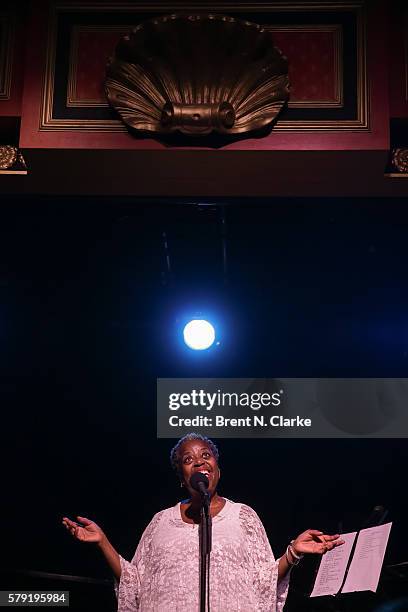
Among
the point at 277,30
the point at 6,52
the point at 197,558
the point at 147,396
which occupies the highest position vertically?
the point at 277,30

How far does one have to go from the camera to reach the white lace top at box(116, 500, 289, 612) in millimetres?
3076

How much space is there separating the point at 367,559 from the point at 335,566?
0.19 m

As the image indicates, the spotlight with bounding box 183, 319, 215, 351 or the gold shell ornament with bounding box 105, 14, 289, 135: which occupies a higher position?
the gold shell ornament with bounding box 105, 14, 289, 135

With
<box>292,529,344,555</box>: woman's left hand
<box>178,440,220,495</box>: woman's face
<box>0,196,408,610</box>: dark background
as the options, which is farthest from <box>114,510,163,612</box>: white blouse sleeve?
<box>0,196,408,610</box>: dark background

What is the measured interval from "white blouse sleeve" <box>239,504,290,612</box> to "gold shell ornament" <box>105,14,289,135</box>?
1713 millimetres

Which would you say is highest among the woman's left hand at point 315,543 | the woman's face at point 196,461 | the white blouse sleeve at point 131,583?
the woman's face at point 196,461

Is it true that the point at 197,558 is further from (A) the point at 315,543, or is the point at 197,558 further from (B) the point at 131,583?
(A) the point at 315,543

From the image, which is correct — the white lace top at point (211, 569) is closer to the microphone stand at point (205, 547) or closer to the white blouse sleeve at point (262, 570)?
the white blouse sleeve at point (262, 570)

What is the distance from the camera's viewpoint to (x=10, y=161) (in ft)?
12.4

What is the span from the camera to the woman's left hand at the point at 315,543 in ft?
9.95

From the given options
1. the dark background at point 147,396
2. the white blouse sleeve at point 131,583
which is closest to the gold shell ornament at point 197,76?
the white blouse sleeve at point 131,583

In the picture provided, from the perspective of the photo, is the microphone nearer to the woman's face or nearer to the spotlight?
the woman's face

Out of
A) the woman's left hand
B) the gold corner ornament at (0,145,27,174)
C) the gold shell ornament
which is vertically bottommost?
the woman's left hand

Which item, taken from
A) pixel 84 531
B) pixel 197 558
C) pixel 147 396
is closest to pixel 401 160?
pixel 197 558
